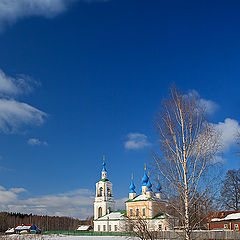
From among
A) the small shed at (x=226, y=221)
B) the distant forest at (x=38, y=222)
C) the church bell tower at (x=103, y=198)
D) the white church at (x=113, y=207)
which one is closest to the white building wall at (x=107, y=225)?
the white church at (x=113, y=207)

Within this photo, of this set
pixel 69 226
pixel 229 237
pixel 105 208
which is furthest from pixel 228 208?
pixel 69 226

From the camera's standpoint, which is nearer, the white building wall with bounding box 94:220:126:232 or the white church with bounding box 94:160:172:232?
the white church with bounding box 94:160:172:232

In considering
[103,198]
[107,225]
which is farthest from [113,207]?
[107,225]

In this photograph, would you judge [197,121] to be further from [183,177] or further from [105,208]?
[105,208]

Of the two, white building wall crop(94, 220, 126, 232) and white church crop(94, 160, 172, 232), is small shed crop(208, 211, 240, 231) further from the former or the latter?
white building wall crop(94, 220, 126, 232)

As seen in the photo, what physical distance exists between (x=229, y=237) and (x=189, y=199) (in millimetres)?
19183

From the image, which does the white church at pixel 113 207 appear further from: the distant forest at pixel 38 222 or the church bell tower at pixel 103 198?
the distant forest at pixel 38 222

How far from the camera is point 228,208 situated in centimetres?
3928

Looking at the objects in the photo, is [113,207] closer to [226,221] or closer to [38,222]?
[226,221]

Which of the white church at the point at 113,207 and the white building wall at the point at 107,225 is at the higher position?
the white church at the point at 113,207

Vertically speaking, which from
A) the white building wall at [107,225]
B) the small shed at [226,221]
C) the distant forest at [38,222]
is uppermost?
the small shed at [226,221]

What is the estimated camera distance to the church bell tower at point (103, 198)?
60.7 metres

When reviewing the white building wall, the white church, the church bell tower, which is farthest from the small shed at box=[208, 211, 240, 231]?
the church bell tower

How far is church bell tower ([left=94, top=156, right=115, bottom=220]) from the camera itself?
199ft
